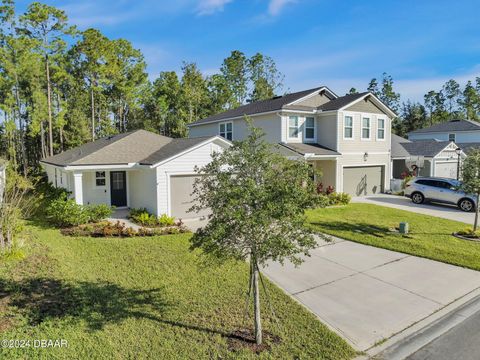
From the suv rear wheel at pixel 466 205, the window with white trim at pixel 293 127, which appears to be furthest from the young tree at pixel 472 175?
the window with white trim at pixel 293 127

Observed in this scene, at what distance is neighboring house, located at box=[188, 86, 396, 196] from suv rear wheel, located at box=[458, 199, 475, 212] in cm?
606

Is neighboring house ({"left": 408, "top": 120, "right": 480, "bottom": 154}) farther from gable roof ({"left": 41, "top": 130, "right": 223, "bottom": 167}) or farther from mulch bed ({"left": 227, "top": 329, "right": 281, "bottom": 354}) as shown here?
mulch bed ({"left": 227, "top": 329, "right": 281, "bottom": 354})

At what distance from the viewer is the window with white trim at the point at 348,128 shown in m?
21.1

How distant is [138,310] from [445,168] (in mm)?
29160

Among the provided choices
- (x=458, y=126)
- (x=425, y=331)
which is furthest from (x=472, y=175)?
(x=458, y=126)

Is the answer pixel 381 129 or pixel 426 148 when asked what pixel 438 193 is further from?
pixel 426 148

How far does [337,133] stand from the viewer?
68.4ft

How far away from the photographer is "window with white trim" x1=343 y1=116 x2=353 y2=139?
2112cm

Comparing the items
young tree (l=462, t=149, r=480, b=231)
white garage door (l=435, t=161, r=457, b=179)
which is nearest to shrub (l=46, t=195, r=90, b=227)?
young tree (l=462, t=149, r=480, b=231)

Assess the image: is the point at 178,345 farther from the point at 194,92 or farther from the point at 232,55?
the point at 232,55

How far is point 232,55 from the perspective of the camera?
47.4m

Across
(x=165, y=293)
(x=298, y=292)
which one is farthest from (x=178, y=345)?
(x=298, y=292)

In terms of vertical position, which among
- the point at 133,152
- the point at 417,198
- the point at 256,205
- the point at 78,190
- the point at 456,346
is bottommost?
the point at 456,346

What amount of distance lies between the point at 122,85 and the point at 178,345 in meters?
37.8
